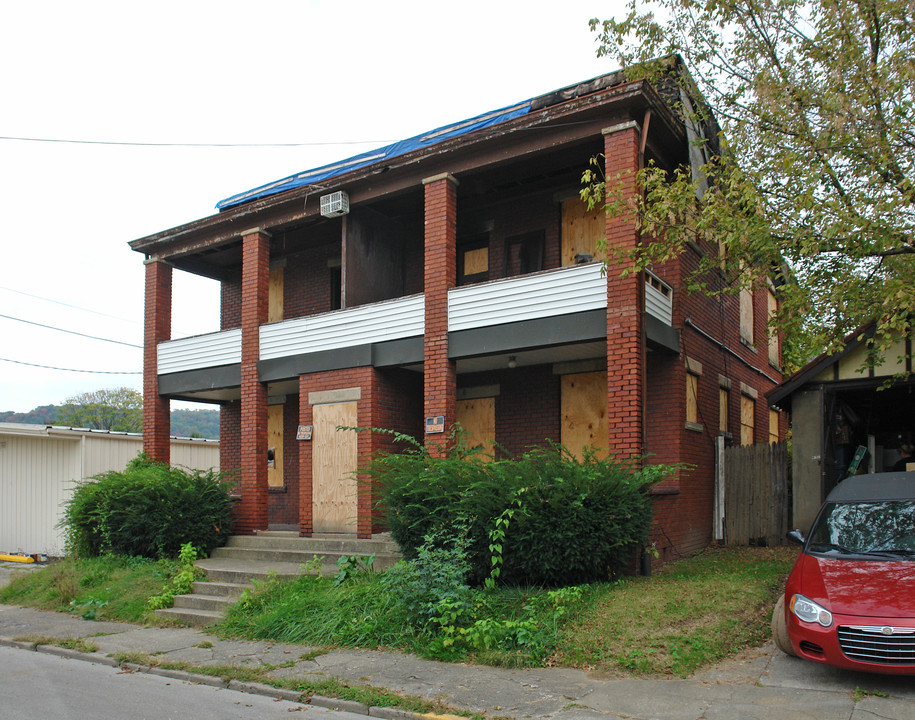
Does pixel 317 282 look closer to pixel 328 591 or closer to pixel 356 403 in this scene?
pixel 356 403

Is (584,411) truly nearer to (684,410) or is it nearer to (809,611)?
(684,410)

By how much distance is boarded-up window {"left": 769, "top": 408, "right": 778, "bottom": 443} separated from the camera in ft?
68.8

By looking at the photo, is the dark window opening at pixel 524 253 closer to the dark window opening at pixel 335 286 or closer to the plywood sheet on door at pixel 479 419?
the plywood sheet on door at pixel 479 419

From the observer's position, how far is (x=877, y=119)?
34.0 ft

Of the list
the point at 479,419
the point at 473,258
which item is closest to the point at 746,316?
the point at 473,258

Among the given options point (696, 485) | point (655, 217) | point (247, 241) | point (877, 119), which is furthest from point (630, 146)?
point (247, 241)

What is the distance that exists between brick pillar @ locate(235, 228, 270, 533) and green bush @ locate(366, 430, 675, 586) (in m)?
5.47

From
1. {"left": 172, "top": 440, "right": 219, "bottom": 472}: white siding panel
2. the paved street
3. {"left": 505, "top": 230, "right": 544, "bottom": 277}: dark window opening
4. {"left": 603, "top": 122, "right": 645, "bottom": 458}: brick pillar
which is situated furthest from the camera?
{"left": 172, "top": 440, "right": 219, "bottom": 472}: white siding panel

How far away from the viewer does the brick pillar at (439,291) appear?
13273 millimetres

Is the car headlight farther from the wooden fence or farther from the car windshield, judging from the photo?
the wooden fence

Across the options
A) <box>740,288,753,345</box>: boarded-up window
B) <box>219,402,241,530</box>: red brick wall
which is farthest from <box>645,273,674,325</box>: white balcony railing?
<box>219,402,241,530</box>: red brick wall

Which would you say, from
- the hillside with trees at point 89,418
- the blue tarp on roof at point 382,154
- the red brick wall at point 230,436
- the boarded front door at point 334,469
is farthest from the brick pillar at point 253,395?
the hillside with trees at point 89,418

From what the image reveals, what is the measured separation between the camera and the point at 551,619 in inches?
339

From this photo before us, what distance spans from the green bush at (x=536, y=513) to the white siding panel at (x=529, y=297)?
8.55ft
